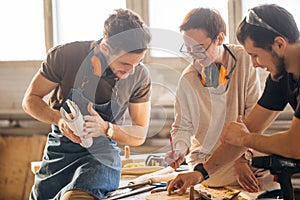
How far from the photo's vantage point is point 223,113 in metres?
1.82

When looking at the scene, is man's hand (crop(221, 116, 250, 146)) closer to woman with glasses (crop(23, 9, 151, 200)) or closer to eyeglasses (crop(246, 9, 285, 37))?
eyeglasses (crop(246, 9, 285, 37))

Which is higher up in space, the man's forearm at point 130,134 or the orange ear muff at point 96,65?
the orange ear muff at point 96,65

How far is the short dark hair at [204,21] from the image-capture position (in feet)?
5.83

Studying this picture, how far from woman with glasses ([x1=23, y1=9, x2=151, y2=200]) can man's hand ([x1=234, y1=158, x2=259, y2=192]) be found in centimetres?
41

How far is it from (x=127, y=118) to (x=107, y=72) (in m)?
0.40

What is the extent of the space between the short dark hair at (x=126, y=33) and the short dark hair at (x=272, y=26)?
1.33 feet

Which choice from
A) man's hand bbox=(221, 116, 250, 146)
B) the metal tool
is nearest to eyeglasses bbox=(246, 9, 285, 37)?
man's hand bbox=(221, 116, 250, 146)

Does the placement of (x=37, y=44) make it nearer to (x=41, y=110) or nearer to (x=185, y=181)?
(x=41, y=110)

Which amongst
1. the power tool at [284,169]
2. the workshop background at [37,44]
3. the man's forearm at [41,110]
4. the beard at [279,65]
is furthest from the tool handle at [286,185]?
the workshop background at [37,44]

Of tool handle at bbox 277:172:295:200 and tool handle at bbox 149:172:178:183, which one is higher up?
tool handle at bbox 277:172:295:200

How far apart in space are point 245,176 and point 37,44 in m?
1.78

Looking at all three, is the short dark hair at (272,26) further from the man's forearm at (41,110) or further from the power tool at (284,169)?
the man's forearm at (41,110)

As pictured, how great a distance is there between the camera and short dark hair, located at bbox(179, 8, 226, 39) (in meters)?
1.78

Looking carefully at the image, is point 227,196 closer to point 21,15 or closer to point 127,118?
point 127,118
